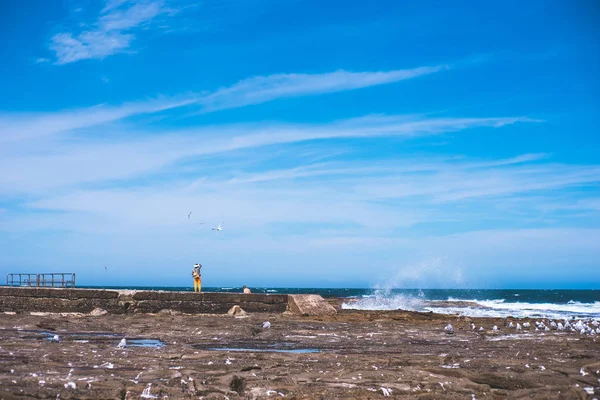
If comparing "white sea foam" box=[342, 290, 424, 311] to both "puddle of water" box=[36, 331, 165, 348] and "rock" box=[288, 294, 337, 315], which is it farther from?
"puddle of water" box=[36, 331, 165, 348]

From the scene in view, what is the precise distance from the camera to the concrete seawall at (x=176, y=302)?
20.3 metres

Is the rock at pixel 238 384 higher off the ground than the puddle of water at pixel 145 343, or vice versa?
the rock at pixel 238 384

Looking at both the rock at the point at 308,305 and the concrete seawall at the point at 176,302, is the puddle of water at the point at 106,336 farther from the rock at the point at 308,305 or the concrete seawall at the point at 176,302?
the rock at the point at 308,305

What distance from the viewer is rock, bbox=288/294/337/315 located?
2003cm

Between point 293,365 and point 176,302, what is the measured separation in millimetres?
12154

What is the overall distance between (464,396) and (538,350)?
4922mm

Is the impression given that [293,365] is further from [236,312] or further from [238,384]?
[236,312]

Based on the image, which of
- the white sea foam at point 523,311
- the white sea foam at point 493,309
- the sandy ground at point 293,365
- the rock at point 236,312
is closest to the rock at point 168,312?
the rock at point 236,312

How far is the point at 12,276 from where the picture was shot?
29.1 m

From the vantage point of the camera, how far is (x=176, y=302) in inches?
800

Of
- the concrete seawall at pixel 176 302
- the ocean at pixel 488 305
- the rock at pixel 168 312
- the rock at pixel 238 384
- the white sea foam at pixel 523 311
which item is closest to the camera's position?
the rock at pixel 238 384

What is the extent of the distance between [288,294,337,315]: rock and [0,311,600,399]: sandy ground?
474 centimetres

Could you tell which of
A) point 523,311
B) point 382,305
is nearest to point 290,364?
point 523,311

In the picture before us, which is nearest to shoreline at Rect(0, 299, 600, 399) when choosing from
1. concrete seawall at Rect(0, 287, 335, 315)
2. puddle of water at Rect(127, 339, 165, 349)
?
puddle of water at Rect(127, 339, 165, 349)
